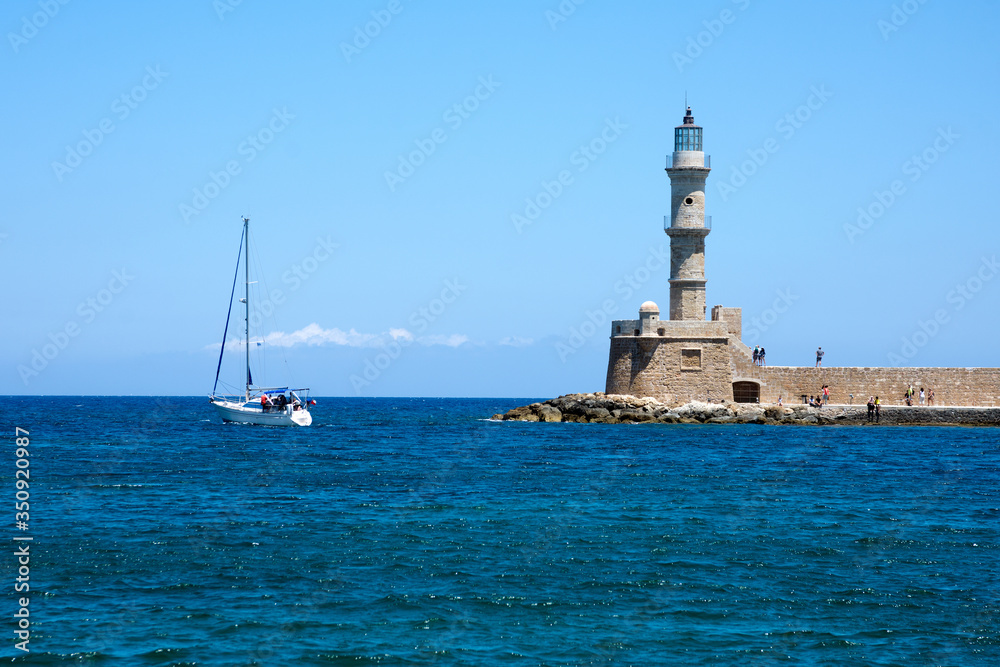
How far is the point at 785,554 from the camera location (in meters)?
15.1

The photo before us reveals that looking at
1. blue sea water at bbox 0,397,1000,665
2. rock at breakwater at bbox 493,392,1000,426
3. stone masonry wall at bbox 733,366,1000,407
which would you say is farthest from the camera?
stone masonry wall at bbox 733,366,1000,407

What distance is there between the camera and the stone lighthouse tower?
138ft

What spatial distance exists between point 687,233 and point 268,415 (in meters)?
19.5

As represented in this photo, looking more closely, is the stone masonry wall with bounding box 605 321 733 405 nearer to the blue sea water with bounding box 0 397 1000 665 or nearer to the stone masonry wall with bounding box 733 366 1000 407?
the stone masonry wall with bounding box 733 366 1000 407

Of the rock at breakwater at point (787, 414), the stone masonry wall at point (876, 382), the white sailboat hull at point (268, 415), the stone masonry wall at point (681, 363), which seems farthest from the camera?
the white sailboat hull at point (268, 415)

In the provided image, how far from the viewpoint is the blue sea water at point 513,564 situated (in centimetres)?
1068

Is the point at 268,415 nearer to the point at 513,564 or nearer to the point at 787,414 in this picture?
the point at 787,414

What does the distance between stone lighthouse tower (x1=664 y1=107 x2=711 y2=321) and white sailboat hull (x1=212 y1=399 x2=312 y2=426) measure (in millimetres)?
16704

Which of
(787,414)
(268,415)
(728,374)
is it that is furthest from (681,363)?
(268,415)

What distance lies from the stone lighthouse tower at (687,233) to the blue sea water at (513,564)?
15.2m

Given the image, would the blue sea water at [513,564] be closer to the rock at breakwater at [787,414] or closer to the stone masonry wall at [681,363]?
the rock at breakwater at [787,414]

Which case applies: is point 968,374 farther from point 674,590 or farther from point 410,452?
point 674,590

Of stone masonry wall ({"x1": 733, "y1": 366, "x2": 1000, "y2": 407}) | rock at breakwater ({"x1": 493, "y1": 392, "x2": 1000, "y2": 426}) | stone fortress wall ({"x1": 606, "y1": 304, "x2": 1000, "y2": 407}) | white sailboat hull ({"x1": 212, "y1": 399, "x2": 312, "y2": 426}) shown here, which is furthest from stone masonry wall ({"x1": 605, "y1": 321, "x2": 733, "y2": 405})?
white sailboat hull ({"x1": 212, "y1": 399, "x2": 312, "y2": 426})

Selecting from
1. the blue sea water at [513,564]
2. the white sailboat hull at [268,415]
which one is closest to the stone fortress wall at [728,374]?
the white sailboat hull at [268,415]
